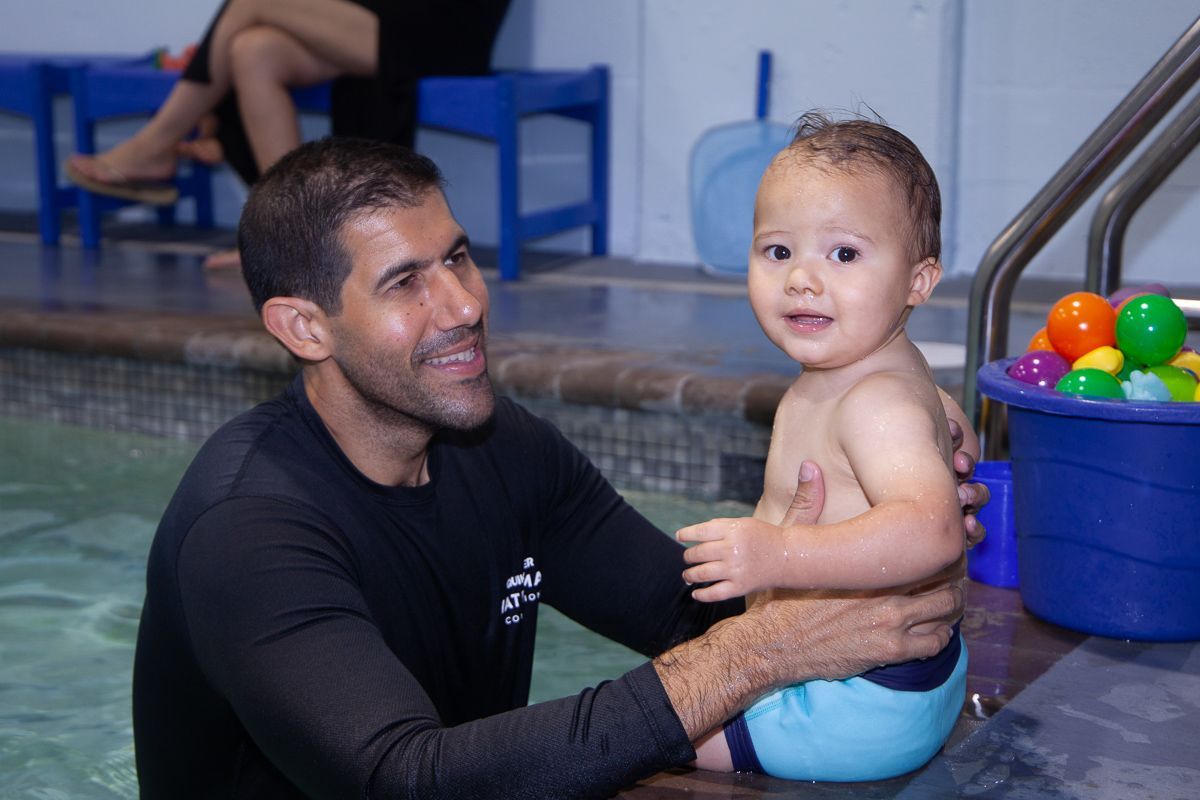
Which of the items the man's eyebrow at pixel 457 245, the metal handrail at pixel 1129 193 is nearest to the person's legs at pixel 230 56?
the metal handrail at pixel 1129 193

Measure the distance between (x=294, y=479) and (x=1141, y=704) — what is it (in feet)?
3.93

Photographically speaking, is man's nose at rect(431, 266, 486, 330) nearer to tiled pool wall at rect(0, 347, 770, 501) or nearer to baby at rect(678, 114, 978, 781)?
baby at rect(678, 114, 978, 781)

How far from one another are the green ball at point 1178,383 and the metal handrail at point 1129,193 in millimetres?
712

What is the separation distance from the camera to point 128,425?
16.6 feet

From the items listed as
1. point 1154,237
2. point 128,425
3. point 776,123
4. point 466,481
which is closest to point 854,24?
point 776,123

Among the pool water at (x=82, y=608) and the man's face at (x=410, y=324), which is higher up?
the man's face at (x=410, y=324)

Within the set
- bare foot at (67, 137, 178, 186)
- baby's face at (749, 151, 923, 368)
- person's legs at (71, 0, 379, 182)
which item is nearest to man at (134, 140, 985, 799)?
baby's face at (749, 151, 923, 368)

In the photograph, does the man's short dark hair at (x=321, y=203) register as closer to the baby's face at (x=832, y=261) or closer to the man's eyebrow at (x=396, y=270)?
the man's eyebrow at (x=396, y=270)

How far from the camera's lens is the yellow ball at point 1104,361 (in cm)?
227

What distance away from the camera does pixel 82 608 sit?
150 inches

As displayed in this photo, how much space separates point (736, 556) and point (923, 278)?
43cm

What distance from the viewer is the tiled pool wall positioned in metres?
4.21

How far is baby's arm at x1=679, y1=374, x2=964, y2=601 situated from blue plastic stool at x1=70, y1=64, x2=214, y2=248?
5440mm

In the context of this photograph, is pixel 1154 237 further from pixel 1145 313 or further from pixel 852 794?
pixel 852 794
